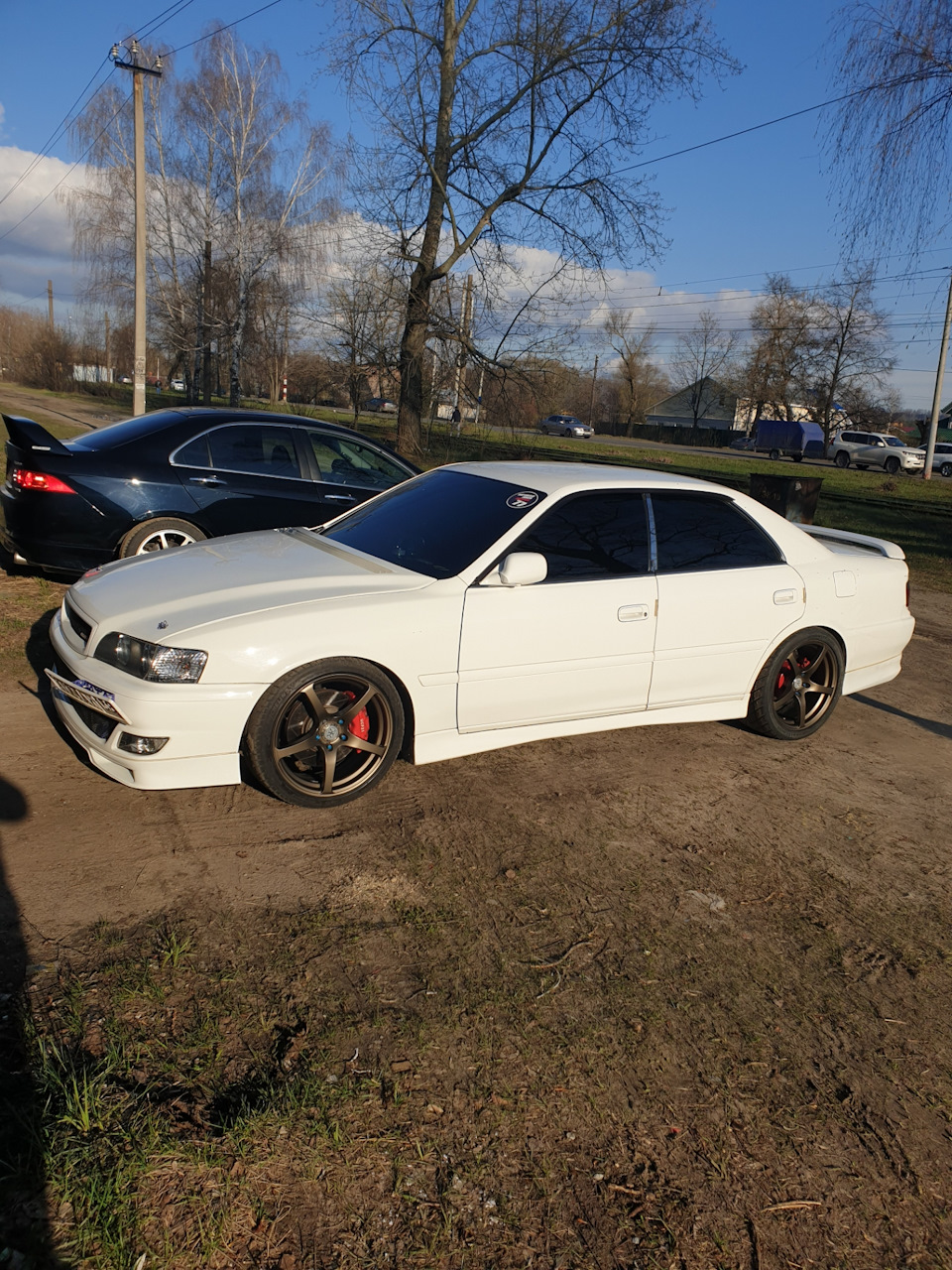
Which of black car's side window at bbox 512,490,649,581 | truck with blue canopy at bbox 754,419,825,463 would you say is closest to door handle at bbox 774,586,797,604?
black car's side window at bbox 512,490,649,581

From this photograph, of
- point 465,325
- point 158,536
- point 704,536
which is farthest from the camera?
point 465,325

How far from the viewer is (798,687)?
5238mm

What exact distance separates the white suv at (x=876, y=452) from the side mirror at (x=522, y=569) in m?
46.0

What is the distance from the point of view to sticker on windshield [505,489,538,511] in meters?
4.46

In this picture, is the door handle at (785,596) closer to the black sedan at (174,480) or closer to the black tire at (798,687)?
the black tire at (798,687)

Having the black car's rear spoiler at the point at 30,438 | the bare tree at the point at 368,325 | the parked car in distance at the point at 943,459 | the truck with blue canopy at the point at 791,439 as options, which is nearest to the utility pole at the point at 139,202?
the bare tree at the point at 368,325

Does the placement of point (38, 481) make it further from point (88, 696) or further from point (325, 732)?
point (325, 732)

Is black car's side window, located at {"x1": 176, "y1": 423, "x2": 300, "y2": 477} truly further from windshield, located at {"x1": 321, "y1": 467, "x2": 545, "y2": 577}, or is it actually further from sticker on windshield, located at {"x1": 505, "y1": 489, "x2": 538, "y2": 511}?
sticker on windshield, located at {"x1": 505, "y1": 489, "x2": 538, "y2": 511}

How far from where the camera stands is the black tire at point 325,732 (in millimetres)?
3680

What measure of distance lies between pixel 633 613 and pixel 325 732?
65.9 inches

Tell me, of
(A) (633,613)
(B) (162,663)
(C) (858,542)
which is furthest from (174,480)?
(C) (858,542)

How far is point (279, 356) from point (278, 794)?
140 feet

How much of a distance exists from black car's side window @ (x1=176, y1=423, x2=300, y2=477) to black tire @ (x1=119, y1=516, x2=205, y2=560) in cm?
49

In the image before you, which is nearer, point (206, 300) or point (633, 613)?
point (633, 613)
